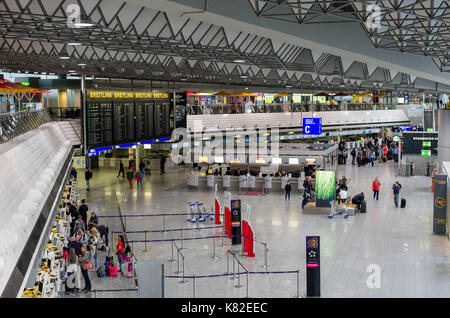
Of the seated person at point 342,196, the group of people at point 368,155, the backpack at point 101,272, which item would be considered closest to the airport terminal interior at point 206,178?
the backpack at point 101,272

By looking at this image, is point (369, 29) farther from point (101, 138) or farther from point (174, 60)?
point (174, 60)

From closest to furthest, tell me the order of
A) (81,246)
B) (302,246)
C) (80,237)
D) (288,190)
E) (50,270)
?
(50,270), (81,246), (80,237), (302,246), (288,190)

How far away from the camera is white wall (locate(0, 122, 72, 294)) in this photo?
5547 mm

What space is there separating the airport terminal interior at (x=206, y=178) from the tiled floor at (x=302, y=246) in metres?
0.07

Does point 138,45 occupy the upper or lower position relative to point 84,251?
upper

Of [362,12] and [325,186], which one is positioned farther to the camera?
[325,186]

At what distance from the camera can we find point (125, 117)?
3058 cm

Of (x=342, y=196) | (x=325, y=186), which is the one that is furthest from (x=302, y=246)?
(x=342, y=196)

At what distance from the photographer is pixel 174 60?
38156mm

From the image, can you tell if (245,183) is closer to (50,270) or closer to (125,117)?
(125,117)

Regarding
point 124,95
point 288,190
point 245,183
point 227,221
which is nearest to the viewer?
point 227,221

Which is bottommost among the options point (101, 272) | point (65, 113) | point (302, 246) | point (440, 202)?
point (302, 246)

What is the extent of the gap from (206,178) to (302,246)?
14228mm
